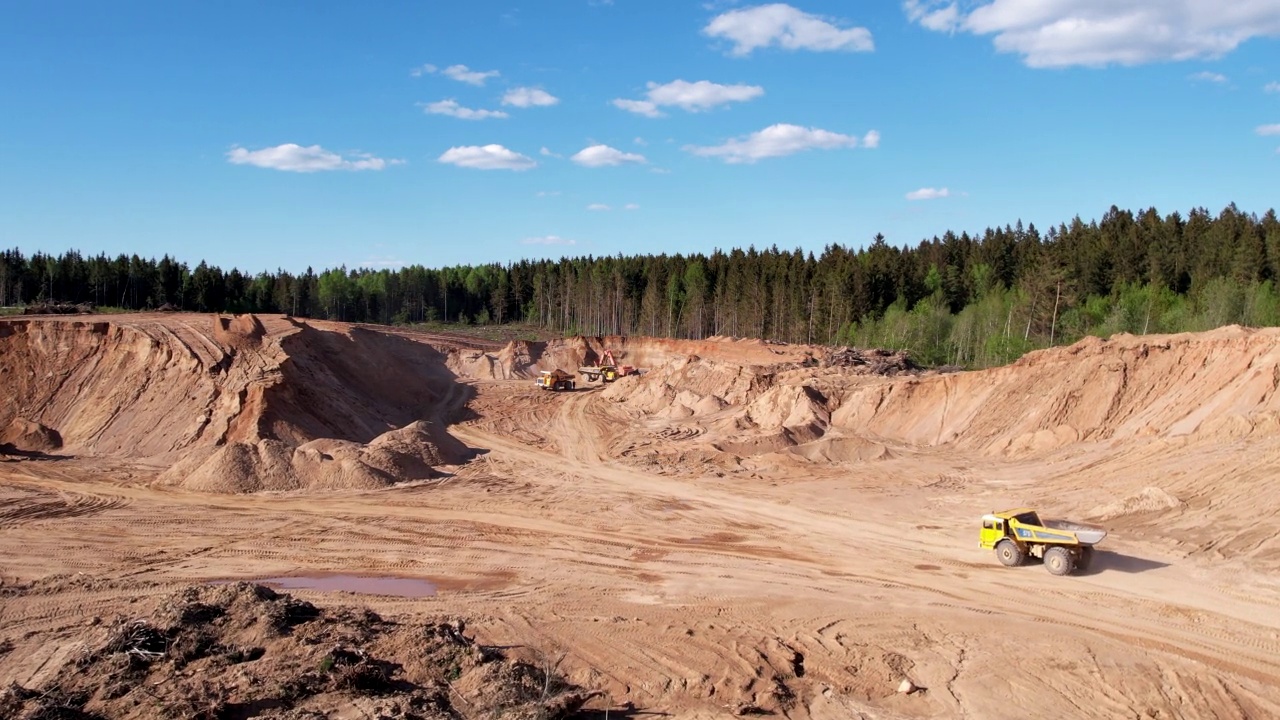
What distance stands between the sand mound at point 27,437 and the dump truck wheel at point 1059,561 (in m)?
→ 32.3

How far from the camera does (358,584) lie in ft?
58.2

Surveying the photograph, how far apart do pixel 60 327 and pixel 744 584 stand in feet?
105

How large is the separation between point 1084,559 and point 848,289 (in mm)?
54942

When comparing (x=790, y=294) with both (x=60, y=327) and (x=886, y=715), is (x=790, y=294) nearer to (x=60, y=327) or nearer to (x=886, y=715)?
(x=60, y=327)

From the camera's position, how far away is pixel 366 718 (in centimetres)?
1022

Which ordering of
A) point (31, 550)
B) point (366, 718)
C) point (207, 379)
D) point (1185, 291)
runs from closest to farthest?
1. point (366, 718)
2. point (31, 550)
3. point (207, 379)
4. point (1185, 291)

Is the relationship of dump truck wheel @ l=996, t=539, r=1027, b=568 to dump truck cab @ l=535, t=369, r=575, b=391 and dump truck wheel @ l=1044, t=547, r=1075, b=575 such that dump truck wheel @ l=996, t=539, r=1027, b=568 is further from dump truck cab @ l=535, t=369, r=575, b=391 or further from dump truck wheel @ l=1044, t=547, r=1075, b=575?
dump truck cab @ l=535, t=369, r=575, b=391

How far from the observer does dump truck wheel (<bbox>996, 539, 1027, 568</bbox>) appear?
18.2 metres

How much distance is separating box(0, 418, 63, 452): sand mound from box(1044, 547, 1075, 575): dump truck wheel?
106ft

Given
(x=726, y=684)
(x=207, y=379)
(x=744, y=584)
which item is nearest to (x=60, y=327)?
(x=207, y=379)

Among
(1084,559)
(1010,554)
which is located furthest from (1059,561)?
(1010,554)

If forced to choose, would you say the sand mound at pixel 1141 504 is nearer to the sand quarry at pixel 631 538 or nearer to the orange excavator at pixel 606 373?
the sand quarry at pixel 631 538

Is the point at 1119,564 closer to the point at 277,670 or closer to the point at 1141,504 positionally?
the point at 1141,504

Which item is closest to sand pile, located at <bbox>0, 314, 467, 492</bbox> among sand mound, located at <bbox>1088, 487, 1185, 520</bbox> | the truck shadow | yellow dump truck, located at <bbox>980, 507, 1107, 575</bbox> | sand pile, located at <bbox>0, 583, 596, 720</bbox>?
sand pile, located at <bbox>0, 583, 596, 720</bbox>
